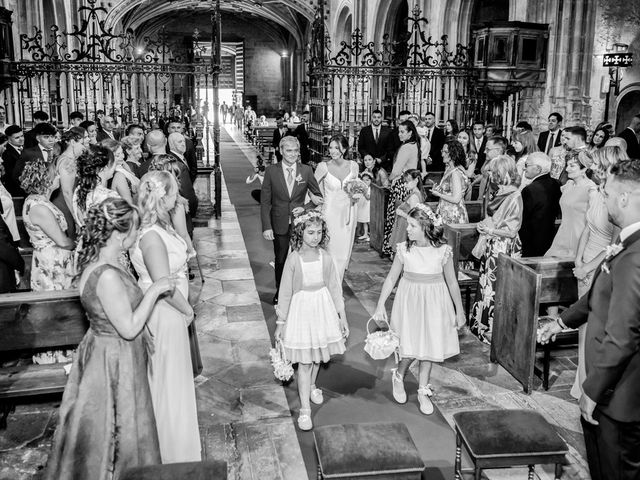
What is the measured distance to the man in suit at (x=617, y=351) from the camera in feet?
8.58

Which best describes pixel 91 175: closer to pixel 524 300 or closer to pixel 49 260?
pixel 49 260

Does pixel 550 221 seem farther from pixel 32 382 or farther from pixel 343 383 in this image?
pixel 32 382

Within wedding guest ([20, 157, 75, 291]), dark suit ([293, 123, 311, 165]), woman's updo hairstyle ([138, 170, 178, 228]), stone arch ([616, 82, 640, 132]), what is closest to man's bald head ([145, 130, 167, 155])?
wedding guest ([20, 157, 75, 291])

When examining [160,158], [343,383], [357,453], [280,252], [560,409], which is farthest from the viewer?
[280,252]

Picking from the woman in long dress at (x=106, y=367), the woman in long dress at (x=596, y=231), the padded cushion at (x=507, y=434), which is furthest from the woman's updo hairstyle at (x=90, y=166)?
the woman in long dress at (x=596, y=231)

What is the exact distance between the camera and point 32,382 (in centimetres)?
424

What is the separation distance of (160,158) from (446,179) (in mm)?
2993

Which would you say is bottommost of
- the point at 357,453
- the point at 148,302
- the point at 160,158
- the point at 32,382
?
the point at 32,382

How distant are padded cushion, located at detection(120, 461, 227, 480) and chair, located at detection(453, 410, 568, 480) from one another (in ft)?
3.75

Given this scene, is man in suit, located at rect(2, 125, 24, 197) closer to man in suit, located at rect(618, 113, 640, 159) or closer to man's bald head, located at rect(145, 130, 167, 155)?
man's bald head, located at rect(145, 130, 167, 155)

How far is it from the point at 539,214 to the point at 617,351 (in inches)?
118

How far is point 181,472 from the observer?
268 cm

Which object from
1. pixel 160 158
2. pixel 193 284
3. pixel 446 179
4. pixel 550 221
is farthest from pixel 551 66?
pixel 160 158

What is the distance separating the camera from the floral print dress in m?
4.87
